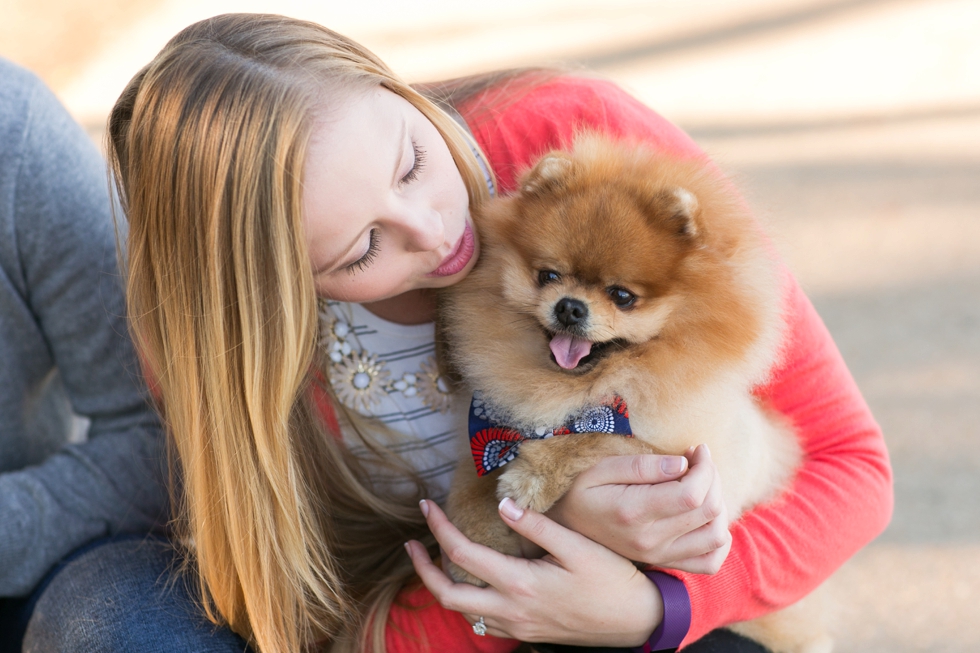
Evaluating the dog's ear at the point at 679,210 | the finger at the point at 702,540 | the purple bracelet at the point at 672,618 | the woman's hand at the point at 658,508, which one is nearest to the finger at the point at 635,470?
the woman's hand at the point at 658,508

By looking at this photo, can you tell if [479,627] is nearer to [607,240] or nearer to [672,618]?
[672,618]

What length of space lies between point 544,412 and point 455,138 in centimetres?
49

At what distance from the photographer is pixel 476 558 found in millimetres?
1217

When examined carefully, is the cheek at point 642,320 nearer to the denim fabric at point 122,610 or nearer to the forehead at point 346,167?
the forehead at point 346,167

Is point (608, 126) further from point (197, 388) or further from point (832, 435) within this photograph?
point (197, 388)

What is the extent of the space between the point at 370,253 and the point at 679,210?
47 cm

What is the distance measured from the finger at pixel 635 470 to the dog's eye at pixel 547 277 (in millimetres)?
286

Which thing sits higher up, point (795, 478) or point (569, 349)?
point (569, 349)

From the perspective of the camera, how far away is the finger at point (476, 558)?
4.00ft

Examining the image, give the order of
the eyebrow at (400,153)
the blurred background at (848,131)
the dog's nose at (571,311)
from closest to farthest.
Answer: the dog's nose at (571,311) → the eyebrow at (400,153) → the blurred background at (848,131)

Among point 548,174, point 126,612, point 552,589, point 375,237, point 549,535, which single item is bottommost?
point 126,612

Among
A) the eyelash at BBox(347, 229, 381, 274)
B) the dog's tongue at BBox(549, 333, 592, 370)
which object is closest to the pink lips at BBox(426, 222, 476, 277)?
the eyelash at BBox(347, 229, 381, 274)

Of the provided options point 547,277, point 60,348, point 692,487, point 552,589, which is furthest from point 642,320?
point 60,348

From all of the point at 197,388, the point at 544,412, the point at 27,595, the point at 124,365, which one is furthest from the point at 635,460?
the point at 27,595
